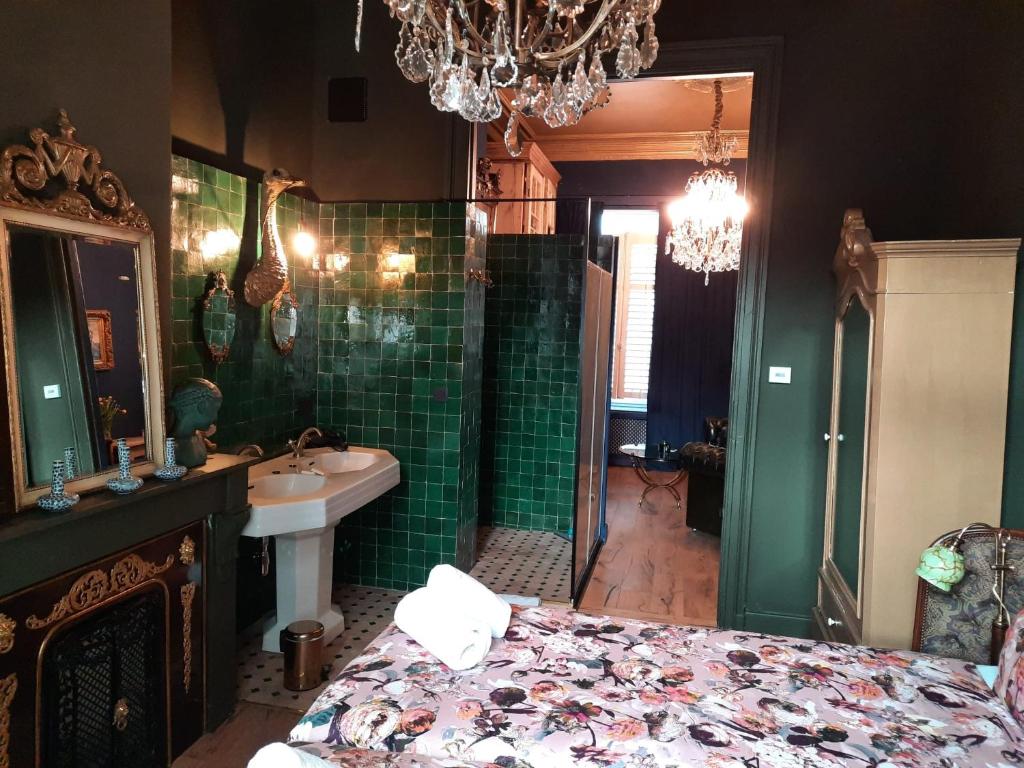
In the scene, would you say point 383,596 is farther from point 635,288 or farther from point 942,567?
point 635,288

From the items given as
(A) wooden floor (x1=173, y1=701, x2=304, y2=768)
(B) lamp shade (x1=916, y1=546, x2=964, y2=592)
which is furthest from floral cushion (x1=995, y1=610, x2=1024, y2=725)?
(A) wooden floor (x1=173, y1=701, x2=304, y2=768)

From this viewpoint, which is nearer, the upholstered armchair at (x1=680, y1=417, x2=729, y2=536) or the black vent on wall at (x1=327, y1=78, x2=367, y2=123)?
the black vent on wall at (x1=327, y1=78, x2=367, y2=123)

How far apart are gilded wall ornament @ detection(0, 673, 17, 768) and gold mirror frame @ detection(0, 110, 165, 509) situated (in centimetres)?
41

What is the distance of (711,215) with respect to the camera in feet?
16.9

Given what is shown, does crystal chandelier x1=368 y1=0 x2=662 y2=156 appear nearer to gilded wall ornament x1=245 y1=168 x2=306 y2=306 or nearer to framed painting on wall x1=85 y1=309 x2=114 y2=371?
framed painting on wall x1=85 y1=309 x2=114 y2=371

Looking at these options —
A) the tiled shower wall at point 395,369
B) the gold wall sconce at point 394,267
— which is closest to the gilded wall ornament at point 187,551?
the tiled shower wall at point 395,369

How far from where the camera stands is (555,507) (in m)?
5.00

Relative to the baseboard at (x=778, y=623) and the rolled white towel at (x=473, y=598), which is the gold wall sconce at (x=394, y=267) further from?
the baseboard at (x=778, y=623)

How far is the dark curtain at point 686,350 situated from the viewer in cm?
698

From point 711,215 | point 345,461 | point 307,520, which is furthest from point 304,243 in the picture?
point 711,215

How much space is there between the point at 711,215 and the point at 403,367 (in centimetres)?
275

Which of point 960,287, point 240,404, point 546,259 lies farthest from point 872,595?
point 546,259

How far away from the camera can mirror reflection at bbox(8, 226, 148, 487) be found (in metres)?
1.81

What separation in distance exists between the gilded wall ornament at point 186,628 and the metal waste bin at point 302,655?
20.9 inches
